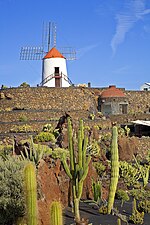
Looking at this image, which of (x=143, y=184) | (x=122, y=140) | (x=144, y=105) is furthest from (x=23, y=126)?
(x=144, y=105)

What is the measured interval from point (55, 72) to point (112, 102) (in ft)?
21.1

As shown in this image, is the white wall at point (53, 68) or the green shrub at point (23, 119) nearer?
the green shrub at point (23, 119)

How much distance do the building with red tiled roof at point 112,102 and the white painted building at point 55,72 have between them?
12.7 ft

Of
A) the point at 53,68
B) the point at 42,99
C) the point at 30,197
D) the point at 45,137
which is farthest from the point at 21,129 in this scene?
the point at 30,197

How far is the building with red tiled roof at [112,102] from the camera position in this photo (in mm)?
39688

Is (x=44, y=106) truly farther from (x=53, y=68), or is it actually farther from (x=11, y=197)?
(x=11, y=197)

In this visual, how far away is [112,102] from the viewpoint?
3972 centimetres

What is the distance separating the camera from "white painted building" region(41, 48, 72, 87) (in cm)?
4075

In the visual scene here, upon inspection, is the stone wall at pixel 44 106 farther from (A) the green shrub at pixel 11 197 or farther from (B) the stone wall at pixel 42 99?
(A) the green shrub at pixel 11 197

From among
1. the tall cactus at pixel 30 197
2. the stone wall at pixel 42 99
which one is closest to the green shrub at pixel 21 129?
the stone wall at pixel 42 99

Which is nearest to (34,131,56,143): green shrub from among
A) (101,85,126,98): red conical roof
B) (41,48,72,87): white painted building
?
(101,85,126,98): red conical roof

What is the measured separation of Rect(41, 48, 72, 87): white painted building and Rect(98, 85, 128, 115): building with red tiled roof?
388 centimetres

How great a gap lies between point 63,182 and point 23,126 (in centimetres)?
Answer: 1378

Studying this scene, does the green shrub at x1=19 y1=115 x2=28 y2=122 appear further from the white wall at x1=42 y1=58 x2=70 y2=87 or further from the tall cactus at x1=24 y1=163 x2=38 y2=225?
the tall cactus at x1=24 y1=163 x2=38 y2=225
